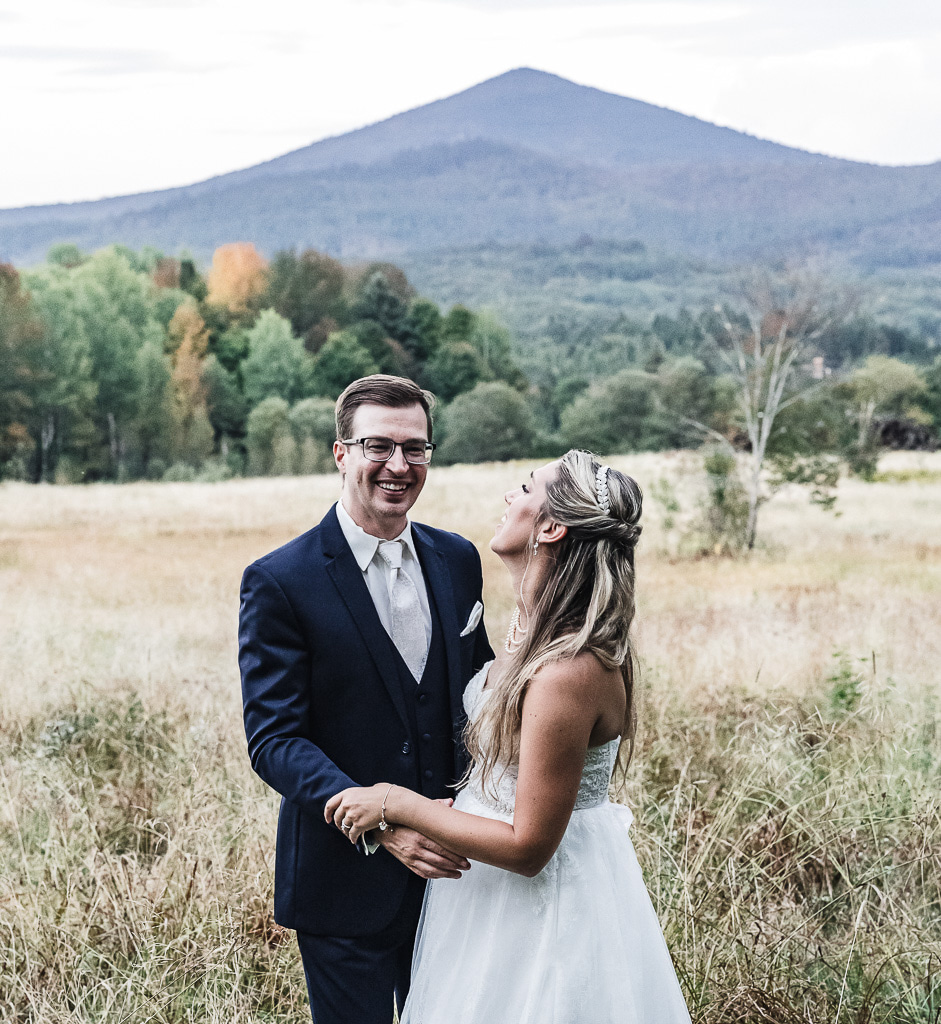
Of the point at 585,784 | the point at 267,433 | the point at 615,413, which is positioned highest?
the point at 585,784

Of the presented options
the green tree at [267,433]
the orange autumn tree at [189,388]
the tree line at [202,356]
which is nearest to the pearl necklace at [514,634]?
the tree line at [202,356]

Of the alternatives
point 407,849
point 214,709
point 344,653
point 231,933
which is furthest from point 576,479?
point 214,709

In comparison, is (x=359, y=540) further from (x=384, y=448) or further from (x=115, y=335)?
(x=115, y=335)

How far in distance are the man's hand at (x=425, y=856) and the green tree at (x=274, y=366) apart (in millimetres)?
52854

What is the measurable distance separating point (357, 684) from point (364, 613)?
0.57 ft

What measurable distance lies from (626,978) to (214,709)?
4762mm

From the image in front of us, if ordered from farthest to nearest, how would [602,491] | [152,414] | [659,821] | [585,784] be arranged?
[152,414]
[659,821]
[585,784]
[602,491]

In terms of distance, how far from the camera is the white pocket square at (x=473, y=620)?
2.73 metres

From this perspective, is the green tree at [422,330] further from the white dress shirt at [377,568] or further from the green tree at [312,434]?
the white dress shirt at [377,568]

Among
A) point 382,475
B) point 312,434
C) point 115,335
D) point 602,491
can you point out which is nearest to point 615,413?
point 312,434

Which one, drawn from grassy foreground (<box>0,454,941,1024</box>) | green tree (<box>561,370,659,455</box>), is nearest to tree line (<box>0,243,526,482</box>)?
green tree (<box>561,370,659,455</box>)

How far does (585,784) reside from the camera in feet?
7.98

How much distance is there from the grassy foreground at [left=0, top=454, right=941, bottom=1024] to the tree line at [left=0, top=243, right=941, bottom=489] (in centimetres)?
2961

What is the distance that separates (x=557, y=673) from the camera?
2.16 m
